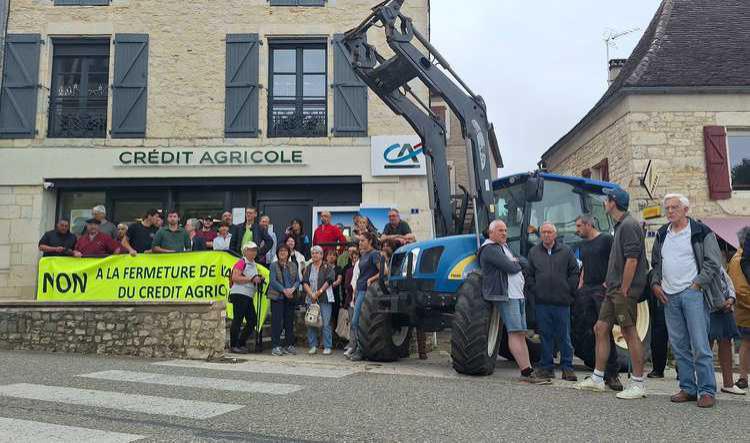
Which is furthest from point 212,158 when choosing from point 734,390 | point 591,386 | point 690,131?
point 690,131

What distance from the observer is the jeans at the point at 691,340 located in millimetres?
5148

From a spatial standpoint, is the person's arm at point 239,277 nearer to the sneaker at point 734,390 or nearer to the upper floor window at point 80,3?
the sneaker at point 734,390

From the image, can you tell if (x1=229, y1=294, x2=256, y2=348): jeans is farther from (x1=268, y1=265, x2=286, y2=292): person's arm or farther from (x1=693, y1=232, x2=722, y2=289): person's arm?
(x1=693, y1=232, x2=722, y2=289): person's arm

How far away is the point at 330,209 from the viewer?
14195 millimetres

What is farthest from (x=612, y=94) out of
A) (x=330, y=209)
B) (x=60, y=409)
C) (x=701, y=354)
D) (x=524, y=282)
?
(x=60, y=409)

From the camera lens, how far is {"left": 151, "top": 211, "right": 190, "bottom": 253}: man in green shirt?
9.96 m

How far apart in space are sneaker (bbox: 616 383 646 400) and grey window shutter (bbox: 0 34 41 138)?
13973 mm

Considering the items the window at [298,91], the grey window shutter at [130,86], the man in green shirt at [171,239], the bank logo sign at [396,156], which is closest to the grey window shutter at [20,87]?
the grey window shutter at [130,86]

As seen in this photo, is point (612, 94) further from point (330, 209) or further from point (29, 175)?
point (29, 175)

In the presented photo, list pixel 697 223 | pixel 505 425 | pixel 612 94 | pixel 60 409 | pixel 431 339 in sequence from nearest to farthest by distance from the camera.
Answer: pixel 505 425
pixel 60 409
pixel 697 223
pixel 431 339
pixel 612 94

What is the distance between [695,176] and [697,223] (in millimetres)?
10470

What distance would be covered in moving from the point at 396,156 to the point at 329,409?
9.65m

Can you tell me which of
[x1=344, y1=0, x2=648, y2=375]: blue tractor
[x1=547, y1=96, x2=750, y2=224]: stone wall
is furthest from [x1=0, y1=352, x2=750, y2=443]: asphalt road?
[x1=547, y1=96, x2=750, y2=224]: stone wall

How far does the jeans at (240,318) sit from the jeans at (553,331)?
14.4 ft
